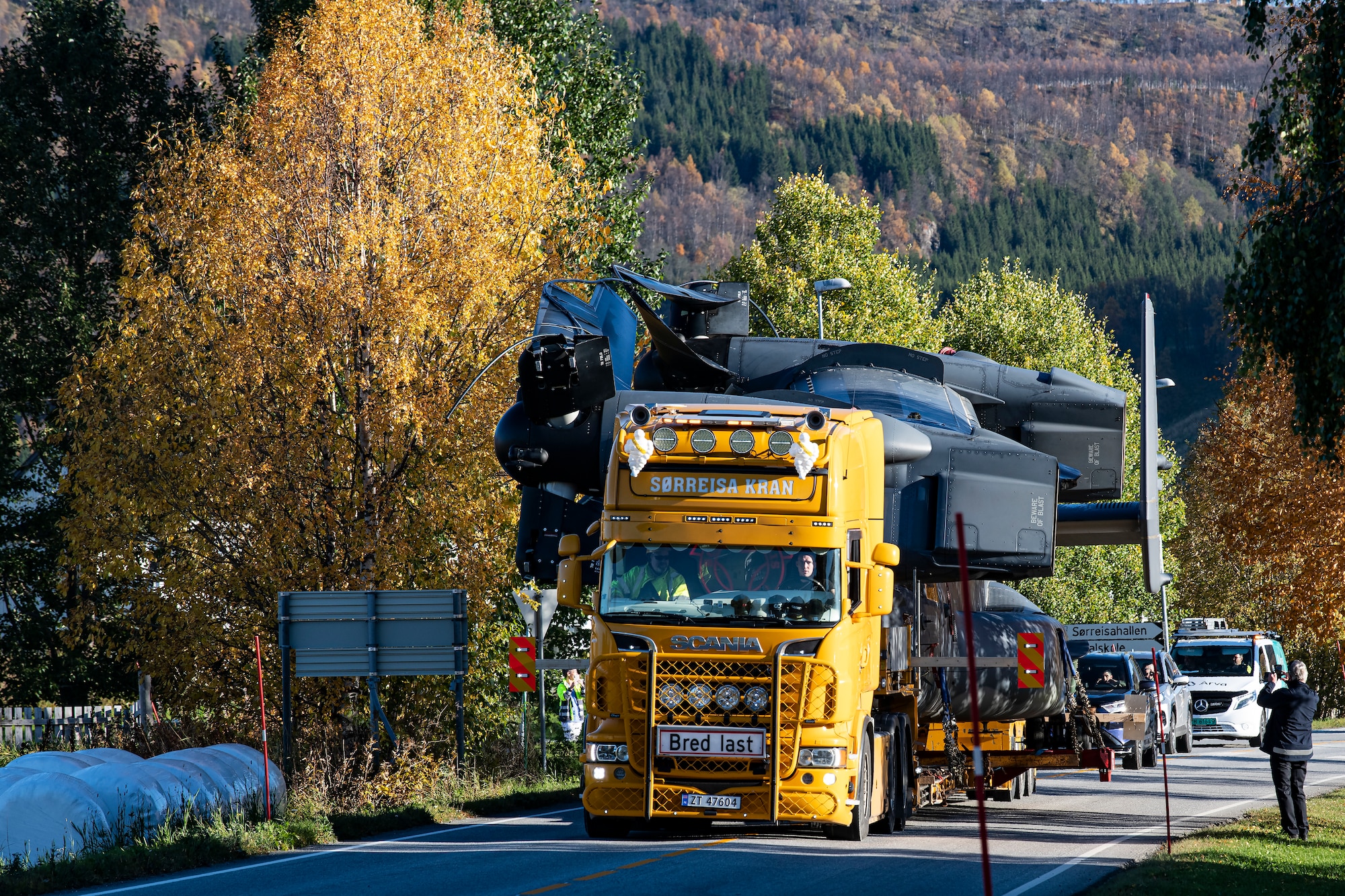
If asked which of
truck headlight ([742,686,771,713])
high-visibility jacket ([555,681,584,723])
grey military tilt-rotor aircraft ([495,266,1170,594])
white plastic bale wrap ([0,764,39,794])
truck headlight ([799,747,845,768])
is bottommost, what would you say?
high-visibility jacket ([555,681,584,723])

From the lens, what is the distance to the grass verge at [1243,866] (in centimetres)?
1132

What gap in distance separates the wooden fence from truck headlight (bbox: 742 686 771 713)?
19299 millimetres

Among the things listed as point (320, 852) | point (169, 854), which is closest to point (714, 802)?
point (320, 852)

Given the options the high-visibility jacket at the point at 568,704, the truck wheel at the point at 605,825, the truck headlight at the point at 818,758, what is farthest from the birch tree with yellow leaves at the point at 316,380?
the truck headlight at the point at 818,758

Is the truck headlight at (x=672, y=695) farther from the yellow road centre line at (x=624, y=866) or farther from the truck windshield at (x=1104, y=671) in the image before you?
the truck windshield at (x=1104, y=671)

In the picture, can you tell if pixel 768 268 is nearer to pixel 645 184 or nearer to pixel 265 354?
pixel 645 184

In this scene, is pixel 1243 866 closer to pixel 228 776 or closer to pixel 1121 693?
pixel 228 776

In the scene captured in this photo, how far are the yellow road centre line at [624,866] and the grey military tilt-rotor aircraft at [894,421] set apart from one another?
2418 millimetres

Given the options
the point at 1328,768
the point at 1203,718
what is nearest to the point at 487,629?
the point at 1328,768

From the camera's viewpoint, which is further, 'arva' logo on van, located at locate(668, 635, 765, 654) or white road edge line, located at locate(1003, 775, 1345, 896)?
'arva' logo on van, located at locate(668, 635, 765, 654)

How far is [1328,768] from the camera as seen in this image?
2577 centimetres

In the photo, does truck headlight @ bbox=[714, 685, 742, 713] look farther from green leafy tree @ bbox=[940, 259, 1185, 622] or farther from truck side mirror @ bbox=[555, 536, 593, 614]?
green leafy tree @ bbox=[940, 259, 1185, 622]

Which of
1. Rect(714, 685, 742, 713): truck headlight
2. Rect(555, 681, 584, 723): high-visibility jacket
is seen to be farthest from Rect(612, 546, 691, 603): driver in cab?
Rect(555, 681, 584, 723): high-visibility jacket

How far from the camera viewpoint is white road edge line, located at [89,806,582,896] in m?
11.9
